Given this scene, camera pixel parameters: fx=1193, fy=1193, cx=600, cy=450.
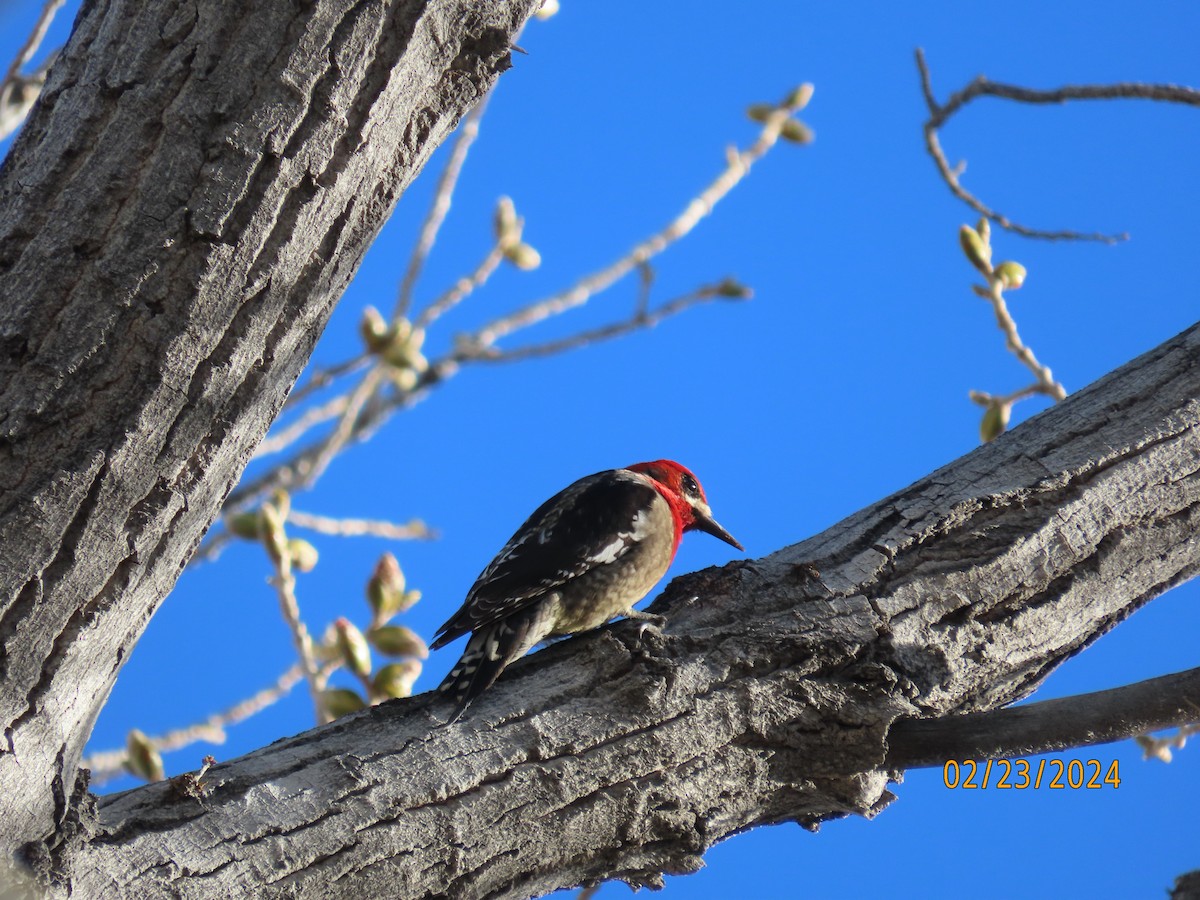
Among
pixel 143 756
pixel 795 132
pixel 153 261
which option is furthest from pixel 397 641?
pixel 795 132

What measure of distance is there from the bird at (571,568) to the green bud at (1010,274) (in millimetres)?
1443

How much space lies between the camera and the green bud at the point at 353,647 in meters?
3.57

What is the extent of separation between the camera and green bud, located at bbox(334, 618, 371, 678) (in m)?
3.57

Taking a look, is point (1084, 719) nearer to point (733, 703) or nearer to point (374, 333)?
point (733, 703)

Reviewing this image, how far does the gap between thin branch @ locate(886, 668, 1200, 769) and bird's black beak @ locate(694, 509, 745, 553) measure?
2774 millimetres

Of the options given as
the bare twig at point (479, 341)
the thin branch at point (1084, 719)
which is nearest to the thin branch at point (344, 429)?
the bare twig at point (479, 341)

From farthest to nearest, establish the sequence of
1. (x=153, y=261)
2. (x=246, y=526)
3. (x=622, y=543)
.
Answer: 1. (x=622, y=543)
2. (x=246, y=526)
3. (x=153, y=261)

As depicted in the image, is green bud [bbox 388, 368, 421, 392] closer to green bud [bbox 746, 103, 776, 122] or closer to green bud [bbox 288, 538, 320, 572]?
green bud [bbox 288, 538, 320, 572]

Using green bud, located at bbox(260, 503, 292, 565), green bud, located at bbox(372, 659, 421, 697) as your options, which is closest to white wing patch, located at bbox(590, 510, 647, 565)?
green bud, located at bbox(372, 659, 421, 697)

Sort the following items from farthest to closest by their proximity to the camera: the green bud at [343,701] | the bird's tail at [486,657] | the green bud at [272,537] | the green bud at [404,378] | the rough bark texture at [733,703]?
the green bud at [404,378], the green bud at [272,537], the green bud at [343,701], the bird's tail at [486,657], the rough bark texture at [733,703]

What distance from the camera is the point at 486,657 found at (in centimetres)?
311

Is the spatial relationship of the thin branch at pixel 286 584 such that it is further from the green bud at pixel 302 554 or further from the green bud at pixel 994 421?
the green bud at pixel 994 421

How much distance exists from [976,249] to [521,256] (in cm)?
174

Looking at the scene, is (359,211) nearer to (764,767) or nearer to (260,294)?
(260,294)
